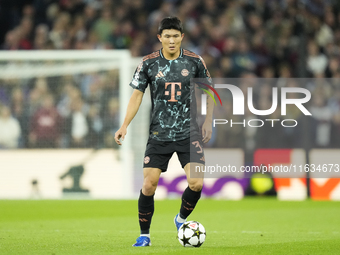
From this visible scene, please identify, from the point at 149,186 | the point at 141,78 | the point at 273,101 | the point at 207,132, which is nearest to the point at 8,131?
the point at 273,101

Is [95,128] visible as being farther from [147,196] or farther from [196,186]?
[196,186]

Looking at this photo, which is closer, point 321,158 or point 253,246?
point 253,246

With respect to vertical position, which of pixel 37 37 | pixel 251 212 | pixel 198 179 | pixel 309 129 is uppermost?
pixel 37 37

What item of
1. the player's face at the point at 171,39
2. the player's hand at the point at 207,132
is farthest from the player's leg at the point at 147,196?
the player's face at the point at 171,39

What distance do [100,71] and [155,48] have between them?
1867mm

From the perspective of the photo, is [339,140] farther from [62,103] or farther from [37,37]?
[37,37]

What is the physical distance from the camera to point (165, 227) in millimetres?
7637

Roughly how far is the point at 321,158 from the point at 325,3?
5.52m

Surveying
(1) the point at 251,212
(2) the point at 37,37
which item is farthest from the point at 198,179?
(2) the point at 37,37

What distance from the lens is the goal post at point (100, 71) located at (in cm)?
1253

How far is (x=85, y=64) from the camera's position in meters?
13.0

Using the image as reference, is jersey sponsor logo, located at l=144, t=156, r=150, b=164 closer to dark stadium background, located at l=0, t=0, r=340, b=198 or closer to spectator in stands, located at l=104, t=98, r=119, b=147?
dark stadium background, located at l=0, t=0, r=340, b=198

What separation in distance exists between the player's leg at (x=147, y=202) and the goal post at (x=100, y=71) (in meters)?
6.83

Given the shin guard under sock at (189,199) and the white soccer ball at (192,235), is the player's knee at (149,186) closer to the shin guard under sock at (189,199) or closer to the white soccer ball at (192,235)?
the shin guard under sock at (189,199)
